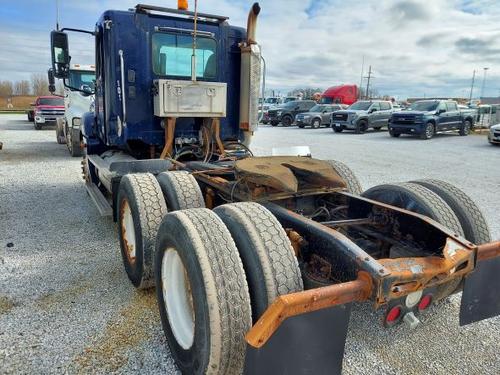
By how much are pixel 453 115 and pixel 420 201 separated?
Answer: 20.5 meters

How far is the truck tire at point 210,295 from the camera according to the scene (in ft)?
6.69

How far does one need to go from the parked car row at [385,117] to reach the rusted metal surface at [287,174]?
60.0 feet

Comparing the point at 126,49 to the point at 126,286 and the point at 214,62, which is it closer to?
the point at 214,62

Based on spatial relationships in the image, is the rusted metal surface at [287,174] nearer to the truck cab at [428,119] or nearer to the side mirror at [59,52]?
the side mirror at [59,52]

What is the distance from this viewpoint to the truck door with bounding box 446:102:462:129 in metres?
21.0

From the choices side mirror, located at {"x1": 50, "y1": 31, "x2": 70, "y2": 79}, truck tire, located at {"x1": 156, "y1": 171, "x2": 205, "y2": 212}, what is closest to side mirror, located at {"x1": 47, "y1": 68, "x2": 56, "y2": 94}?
side mirror, located at {"x1": 50, "y1": 31, "x2": 70, "y2": 79}

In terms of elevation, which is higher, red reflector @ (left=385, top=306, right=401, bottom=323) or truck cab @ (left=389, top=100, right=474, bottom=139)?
truck cab @ (left=389, top=100, right=474, bottom=139)

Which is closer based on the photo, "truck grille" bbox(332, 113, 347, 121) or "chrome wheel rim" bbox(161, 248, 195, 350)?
"chrome wheel rim" bbox(161, 248, 195, 350)

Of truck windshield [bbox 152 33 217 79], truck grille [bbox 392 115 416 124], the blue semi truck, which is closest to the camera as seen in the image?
the blue semi truck

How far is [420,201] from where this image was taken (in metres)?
3.21

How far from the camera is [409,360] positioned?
2.72m

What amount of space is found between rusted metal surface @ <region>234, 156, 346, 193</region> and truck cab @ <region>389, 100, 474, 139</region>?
59.8 feet

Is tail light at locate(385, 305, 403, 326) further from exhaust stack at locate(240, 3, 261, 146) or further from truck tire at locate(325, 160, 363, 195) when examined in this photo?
exhaust stack at locate(240, 3, 261, 146)

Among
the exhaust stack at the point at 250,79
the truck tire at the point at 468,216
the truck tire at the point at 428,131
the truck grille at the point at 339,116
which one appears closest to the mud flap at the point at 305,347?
the truck tire at the point at 468,216
